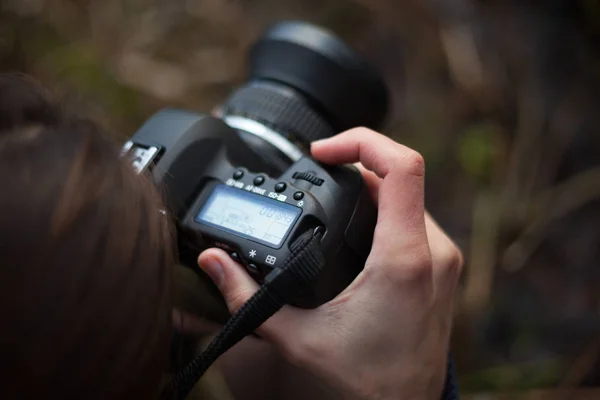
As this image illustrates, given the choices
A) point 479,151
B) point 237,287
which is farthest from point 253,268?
point 479,151

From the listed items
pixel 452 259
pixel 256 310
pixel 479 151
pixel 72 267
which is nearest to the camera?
pixel 72 267

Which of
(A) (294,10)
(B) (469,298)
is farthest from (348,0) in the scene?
(B) (469,298)

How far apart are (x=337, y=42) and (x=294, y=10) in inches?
28.1

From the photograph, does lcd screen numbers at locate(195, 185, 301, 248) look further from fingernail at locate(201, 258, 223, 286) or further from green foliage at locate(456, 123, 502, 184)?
green foliage at locate(456, 123, 502, 184)

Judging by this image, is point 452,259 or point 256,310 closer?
point 256,310

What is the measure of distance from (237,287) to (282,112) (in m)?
0.19

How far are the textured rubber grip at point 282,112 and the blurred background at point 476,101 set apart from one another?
369mm

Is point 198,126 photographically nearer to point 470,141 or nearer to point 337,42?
point 337,42

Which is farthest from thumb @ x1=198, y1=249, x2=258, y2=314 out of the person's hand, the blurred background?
the blurred background

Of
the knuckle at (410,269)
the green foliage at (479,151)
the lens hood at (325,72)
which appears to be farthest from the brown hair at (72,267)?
the green foliage at (479,151)

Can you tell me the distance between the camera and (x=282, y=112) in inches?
24.0

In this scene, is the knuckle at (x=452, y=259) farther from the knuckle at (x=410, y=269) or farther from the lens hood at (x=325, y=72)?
the lens hood at (x=325, y=72)

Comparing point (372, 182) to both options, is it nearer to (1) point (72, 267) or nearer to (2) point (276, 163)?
(2) point (276, 163)

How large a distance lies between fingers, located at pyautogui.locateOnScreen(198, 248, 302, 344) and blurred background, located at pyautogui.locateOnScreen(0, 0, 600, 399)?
1.64ft
